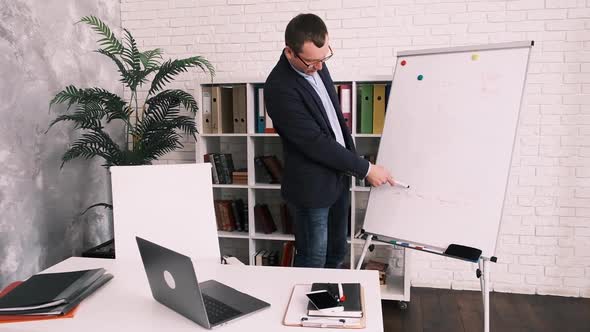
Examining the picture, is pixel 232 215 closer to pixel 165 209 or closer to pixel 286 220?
pixel 286 220

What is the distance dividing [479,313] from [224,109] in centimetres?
219

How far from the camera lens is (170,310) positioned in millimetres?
1265

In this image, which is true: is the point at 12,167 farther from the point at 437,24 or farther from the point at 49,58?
the point at 437,24

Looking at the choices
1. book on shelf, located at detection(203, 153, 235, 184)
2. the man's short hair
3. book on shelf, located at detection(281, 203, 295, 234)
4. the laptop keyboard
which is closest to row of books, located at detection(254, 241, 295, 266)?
book on shelf, located at detection(281, 203, 295, 234)

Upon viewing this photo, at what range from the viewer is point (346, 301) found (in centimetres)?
125

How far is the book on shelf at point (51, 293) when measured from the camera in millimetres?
1233

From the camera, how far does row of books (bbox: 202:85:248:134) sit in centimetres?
324

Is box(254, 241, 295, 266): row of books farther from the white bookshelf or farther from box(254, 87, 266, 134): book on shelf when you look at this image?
box(254, 87, 266, 134): book on shelf

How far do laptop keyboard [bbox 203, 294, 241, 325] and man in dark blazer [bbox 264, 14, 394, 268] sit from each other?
3.18 feet

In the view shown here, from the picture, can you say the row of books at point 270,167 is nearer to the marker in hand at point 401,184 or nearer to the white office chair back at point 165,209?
the marker in hand at point 401,184

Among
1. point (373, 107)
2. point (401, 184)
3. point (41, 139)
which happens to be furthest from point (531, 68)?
point (41, 139)

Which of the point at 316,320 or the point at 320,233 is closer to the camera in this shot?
the point at 316,320

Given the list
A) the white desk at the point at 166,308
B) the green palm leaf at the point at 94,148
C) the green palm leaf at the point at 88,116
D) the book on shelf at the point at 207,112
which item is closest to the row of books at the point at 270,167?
the book on shelf at the point at 207,112

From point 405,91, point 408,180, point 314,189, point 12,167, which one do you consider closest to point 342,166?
point 314,189
